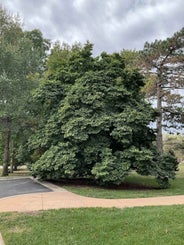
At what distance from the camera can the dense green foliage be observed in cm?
1030

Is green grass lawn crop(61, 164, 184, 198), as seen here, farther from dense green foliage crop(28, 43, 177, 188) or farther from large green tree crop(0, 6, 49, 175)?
large green tree crop(0, 6, 49, 175)

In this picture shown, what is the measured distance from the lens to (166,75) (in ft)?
61.7

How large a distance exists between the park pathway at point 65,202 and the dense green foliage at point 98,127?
2.09 m

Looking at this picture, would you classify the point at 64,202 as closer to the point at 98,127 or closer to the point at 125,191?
the point at 125,191

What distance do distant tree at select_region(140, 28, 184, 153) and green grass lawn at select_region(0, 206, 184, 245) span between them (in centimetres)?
1202

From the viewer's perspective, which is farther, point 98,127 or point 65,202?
point 98,127

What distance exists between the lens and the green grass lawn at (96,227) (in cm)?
440

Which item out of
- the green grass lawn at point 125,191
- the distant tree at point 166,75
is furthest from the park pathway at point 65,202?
the distant tree at point 166,75

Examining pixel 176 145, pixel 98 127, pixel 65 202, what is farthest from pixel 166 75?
pixel 65 202

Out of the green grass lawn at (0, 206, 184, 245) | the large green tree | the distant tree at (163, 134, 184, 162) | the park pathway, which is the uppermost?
the large green tree

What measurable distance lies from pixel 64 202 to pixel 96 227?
244cm

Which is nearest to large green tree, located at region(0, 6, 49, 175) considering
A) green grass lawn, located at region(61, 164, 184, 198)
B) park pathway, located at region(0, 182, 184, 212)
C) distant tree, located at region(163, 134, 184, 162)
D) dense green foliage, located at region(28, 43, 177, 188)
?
dense green foliage, located at region(28, 43, 177, 188)

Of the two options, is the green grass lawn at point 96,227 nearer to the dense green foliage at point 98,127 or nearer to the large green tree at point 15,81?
the dense green foliage at point 98,127

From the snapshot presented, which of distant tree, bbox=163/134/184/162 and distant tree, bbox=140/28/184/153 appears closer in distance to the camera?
distant tree, bbox=140/28/184/153
